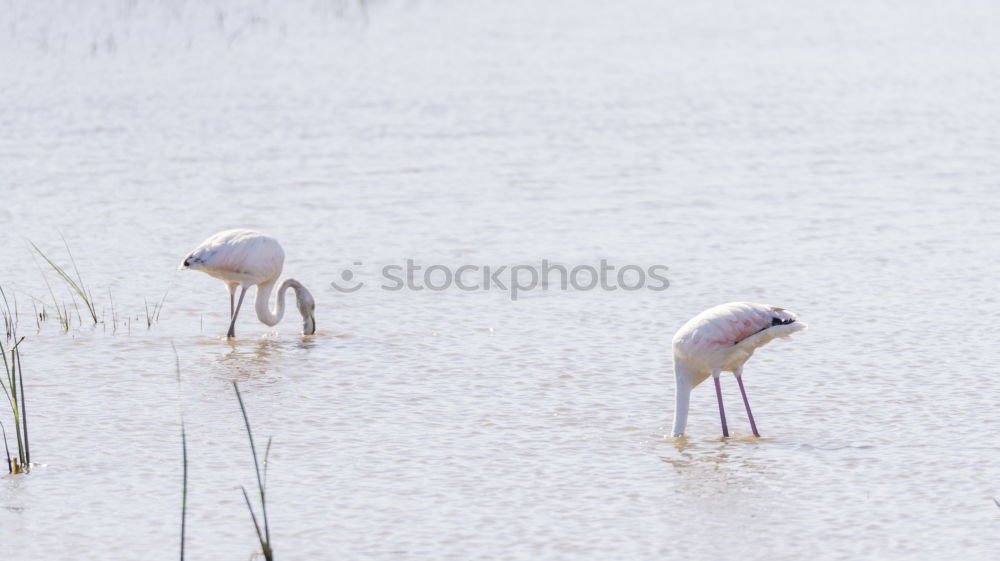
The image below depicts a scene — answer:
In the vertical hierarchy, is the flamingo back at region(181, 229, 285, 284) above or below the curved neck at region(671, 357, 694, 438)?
above

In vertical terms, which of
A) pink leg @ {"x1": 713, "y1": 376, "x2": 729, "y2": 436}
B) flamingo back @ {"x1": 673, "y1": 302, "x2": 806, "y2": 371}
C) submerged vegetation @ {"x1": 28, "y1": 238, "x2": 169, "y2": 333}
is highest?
flamingo back @ {"x1": 673, "y1": 302, "x2": 806, "y2": 371}

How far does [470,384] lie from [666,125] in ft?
31.1

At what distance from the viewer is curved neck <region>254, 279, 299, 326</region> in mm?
9781

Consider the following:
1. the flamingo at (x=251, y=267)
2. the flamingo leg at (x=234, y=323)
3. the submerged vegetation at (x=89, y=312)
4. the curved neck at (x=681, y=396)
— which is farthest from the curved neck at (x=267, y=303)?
the curved neck at (x=681, y=396)

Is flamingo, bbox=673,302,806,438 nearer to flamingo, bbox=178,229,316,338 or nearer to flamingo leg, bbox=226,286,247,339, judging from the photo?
flamingo, bbox=178,229,316,338

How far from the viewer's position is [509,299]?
410 inches

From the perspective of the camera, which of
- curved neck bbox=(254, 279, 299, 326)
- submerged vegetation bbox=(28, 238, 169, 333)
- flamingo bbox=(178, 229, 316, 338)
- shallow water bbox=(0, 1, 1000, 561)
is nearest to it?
shallow water bbox=(0, 1, 1000, 561)

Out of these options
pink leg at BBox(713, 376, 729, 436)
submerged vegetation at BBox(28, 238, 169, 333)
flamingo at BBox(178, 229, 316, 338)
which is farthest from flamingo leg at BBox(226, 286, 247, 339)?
pink leg at BBox(713, 376, 729, 436)

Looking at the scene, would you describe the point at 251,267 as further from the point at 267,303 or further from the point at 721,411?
the point at 721,411

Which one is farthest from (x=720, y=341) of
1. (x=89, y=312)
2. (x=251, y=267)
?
(x=89, y=312)

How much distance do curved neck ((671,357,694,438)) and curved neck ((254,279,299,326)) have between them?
3.32 m

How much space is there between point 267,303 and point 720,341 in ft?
12.1

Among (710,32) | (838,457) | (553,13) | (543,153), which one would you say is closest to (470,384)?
(838,457)

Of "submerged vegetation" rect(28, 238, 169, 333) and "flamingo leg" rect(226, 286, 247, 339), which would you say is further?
"flamingo leg" rect(226, 286, 247, 339)
